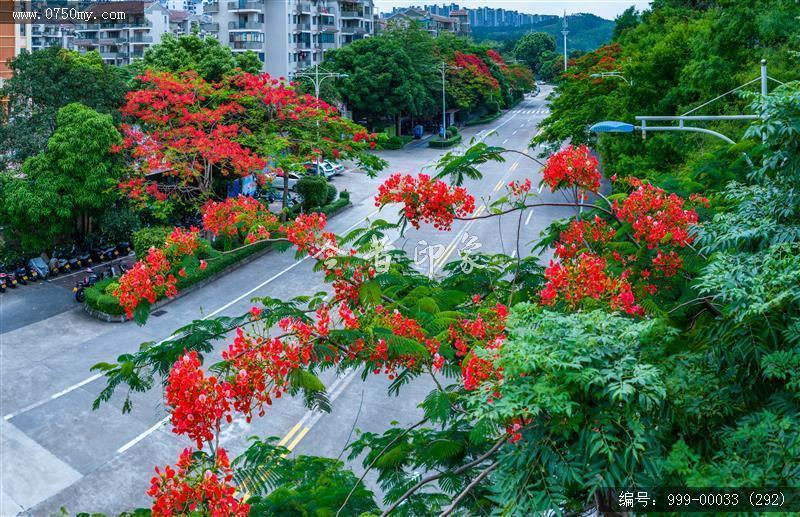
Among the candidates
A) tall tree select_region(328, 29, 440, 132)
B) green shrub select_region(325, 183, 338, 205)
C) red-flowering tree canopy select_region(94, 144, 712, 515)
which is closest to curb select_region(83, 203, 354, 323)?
green shrub select_region(325, 183, 338, 205)

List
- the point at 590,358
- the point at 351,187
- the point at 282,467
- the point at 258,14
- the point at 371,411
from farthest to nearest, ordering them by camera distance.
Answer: the point at 258,14
the point at 351,187
the point at 371,411
the point at 282,467
the point at 590,358

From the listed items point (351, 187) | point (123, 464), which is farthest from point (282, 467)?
point (351, 187)

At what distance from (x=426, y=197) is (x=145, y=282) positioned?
9.60 feet

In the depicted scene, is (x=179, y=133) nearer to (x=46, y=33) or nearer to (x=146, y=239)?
(x=146, y=239)

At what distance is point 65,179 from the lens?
2153 cm

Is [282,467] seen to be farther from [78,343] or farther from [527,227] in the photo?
[527,227]

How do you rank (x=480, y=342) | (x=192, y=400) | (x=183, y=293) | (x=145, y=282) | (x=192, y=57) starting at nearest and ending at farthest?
1. (x=192, y=400)
2. (x=480, y=342)
3. (x=145, y=282)
4. (x=183, y=293)
5. (x=192, y=57)

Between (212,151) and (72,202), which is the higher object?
(212,151)

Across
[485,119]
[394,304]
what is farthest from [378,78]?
[394,304]

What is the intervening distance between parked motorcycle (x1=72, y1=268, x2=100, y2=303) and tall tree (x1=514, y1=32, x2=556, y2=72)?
9925 centimetres

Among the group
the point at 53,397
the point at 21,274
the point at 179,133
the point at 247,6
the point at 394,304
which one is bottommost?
the point at 53,397

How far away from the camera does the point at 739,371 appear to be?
441 cm

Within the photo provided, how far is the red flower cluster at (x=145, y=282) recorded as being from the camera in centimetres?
→ 682

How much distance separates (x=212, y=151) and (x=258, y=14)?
35.1m
